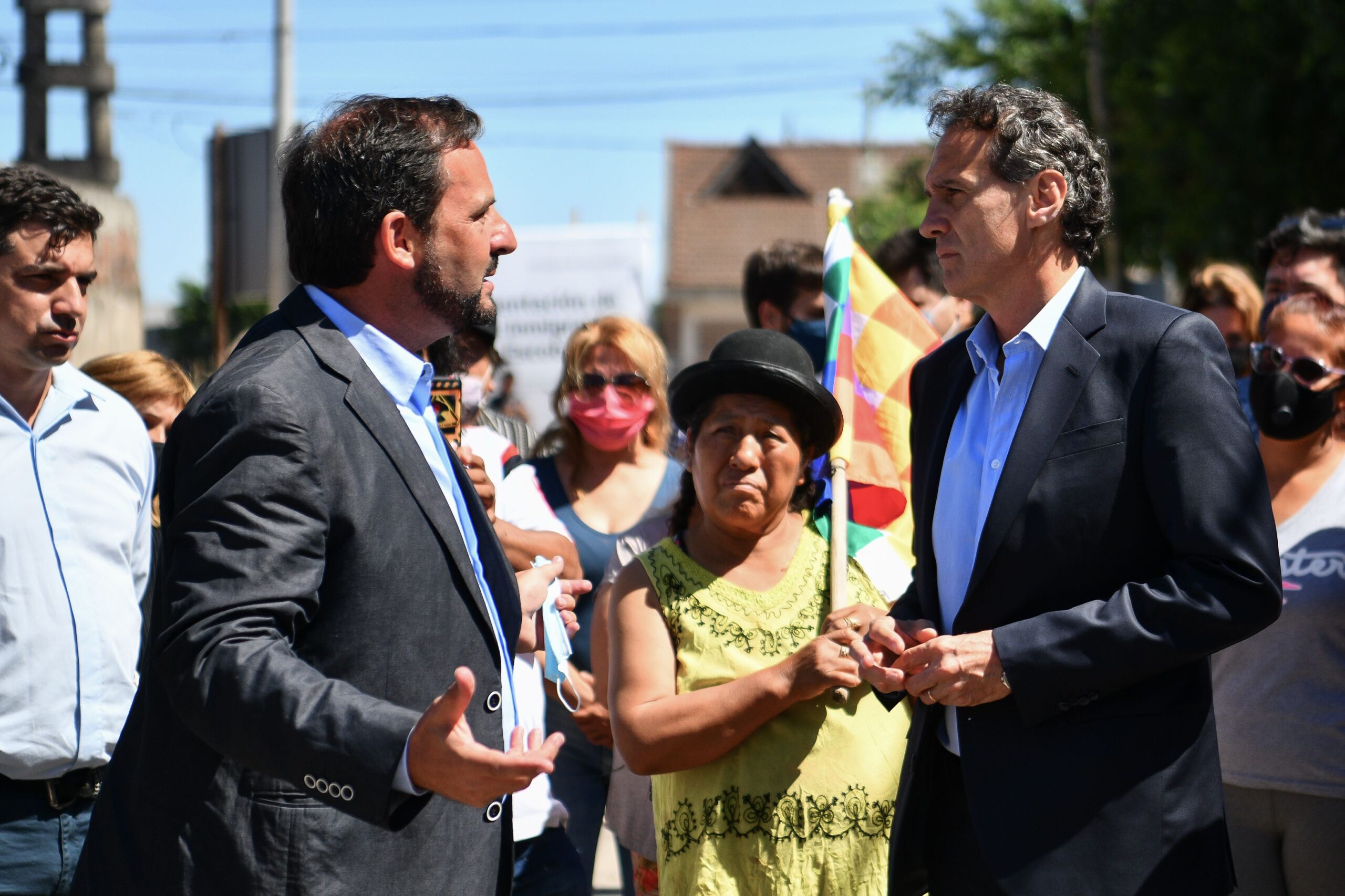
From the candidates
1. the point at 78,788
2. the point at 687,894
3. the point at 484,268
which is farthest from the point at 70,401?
the point at 687,894

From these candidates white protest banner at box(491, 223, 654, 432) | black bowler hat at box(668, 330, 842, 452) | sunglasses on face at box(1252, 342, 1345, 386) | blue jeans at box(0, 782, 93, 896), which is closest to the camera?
blue jeans at box(0, 782, 93, 896)

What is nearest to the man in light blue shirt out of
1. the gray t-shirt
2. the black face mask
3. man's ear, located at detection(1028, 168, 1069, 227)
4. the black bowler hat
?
the black bowler hat

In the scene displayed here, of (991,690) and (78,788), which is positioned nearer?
(991,690)

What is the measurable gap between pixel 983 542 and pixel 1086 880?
0.64 metres

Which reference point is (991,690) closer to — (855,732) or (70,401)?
(855,732)

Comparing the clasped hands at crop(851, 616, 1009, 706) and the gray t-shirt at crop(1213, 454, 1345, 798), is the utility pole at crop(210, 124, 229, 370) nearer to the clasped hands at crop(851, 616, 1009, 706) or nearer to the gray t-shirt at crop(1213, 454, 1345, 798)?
the gray t-shirt at crop(1213, 454, 1345, 798)

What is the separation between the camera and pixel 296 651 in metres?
2.10

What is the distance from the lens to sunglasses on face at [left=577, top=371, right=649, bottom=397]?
192 inches

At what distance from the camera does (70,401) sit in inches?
138

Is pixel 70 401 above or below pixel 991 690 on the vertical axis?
above

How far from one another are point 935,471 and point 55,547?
2127 mm

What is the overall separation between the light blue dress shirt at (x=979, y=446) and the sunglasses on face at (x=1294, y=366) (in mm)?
1164

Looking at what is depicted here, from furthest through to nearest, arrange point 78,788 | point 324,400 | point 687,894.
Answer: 1. point 78,788
2. point 687,894
3. point 324,400

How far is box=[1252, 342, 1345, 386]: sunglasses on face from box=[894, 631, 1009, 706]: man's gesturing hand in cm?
164
